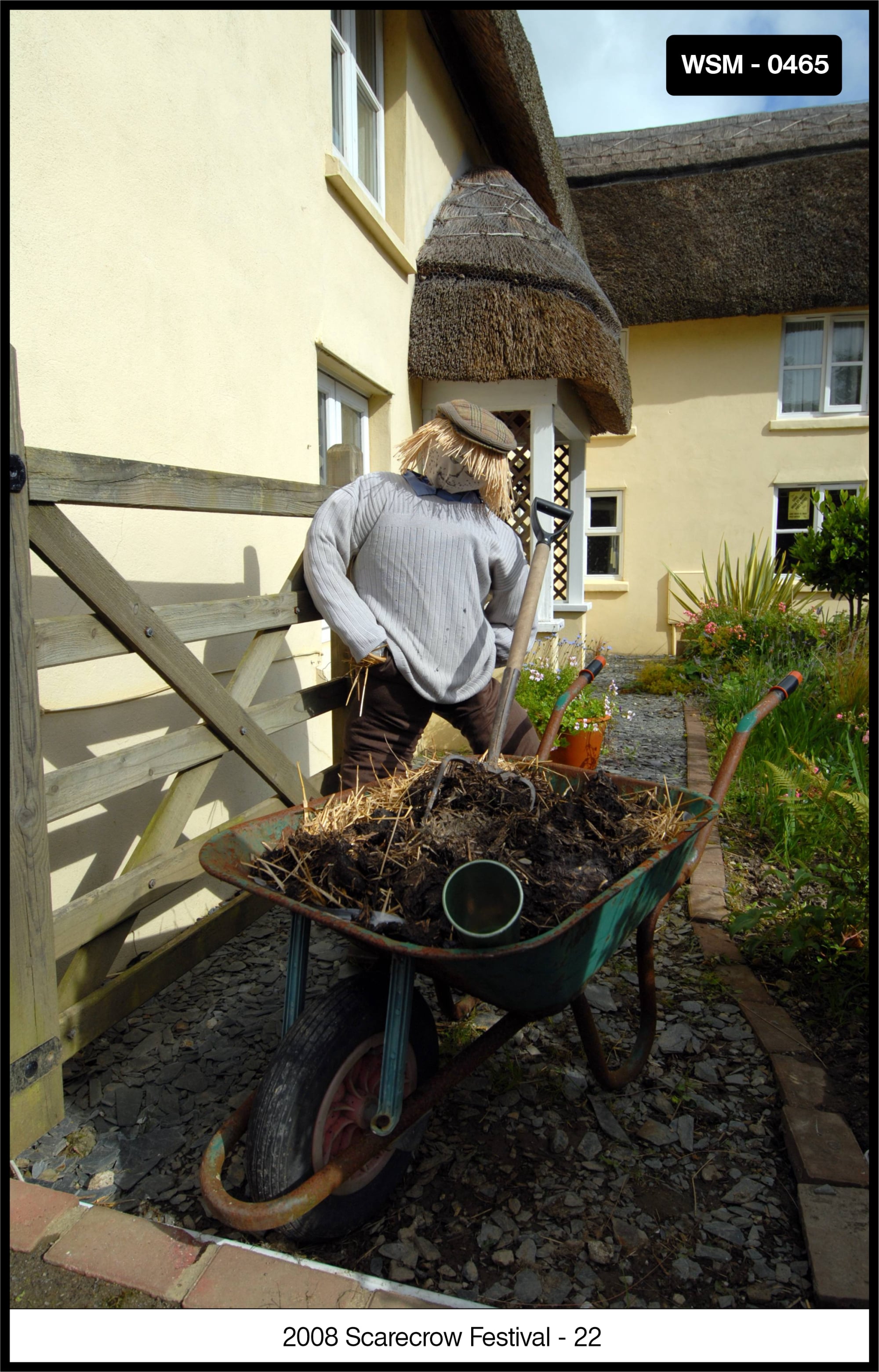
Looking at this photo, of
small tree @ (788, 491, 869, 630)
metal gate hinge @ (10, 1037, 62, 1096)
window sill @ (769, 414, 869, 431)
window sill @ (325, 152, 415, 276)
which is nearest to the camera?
metal gate hinge @ (10, 1037, 62, 1096)

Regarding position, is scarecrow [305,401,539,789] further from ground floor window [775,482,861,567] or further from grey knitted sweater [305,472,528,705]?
ground floor window [775,482,861,567]

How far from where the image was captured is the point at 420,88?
17.3ft

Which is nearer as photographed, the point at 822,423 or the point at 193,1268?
the point at 193,1268

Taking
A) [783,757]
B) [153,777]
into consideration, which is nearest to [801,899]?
[783,757]

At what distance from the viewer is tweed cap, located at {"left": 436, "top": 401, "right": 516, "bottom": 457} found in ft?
8.36

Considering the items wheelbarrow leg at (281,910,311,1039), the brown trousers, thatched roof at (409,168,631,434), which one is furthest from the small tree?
wheelbarrow leg at (281,910,311,1039)

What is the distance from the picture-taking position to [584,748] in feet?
15.3

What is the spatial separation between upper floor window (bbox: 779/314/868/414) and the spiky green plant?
82.2 inches

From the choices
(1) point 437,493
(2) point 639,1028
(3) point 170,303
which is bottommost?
(2) point 639,1028

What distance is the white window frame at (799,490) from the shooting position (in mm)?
10711

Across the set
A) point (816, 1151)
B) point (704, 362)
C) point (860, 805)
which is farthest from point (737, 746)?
point (704, 362)

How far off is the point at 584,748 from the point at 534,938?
3.32m

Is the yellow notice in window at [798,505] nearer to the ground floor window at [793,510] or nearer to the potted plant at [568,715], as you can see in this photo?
the ground floor window at [793,510]

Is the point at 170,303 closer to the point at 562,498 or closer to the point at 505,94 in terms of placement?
the point at 505,94
